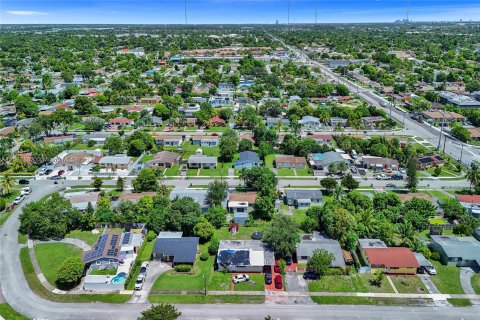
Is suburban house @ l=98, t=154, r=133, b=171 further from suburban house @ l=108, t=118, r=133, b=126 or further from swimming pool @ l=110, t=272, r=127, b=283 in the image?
swimming pool @ l=110, t=272, r=127, b=283

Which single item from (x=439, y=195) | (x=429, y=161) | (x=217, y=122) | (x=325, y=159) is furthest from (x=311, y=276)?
(x=217, y=122)

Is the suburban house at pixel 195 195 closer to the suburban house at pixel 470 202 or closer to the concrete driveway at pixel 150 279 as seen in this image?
the concrete driveway at pixel 150 279

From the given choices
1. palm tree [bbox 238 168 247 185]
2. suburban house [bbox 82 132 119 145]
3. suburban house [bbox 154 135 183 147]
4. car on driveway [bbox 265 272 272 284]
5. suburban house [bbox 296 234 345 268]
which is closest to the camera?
car on driveway [bbox 265 272 272 284]

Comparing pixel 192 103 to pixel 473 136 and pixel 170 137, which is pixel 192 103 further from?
pixel 473 136

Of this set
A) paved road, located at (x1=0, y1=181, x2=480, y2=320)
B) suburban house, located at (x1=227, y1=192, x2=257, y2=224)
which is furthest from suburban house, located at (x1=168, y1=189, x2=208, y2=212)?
paved road, located at (x1=0, y1=181, x2=480, y2=320)

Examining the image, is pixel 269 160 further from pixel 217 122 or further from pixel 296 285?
pixel 296 285
